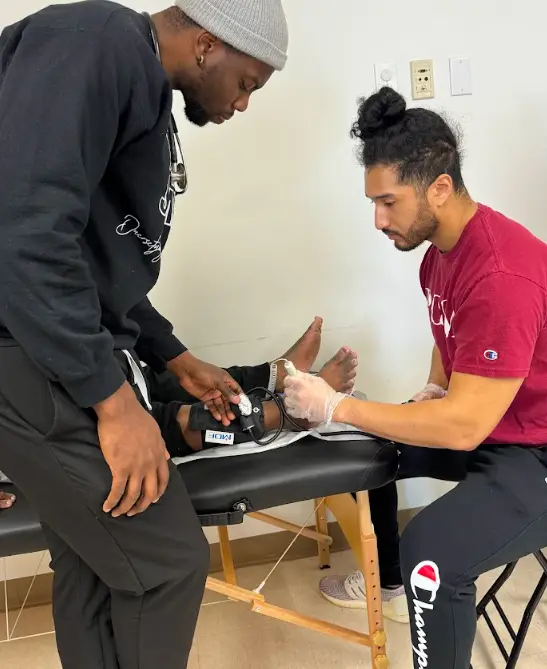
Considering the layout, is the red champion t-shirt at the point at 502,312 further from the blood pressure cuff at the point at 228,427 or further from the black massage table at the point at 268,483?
the blood pressure cuff at the point at 228,427

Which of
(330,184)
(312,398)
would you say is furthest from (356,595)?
(330,184)

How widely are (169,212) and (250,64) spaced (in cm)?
24

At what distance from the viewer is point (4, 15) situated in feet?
4.79

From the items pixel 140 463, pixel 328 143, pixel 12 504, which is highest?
pixel 328 143

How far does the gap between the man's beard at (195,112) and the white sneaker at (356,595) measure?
1229mm

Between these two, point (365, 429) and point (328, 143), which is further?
point (328, 143)

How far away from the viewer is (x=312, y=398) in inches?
47.9

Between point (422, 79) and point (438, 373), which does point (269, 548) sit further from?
point (422, 79)

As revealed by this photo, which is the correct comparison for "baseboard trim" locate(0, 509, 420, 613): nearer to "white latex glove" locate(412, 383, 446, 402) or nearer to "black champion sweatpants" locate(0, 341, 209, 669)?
"white latex glove" locate(412, 383, 446, 402)

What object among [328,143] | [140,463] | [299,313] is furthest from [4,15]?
[140,463]

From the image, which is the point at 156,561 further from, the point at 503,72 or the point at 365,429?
the point at 503,72

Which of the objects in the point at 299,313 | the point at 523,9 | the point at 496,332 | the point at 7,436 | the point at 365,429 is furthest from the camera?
the point at 299,313

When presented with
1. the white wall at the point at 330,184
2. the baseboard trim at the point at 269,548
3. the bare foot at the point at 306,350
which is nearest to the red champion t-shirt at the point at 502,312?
the bare foot at the point at 306,350

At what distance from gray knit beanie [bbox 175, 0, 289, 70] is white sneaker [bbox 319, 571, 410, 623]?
→ 130cm
